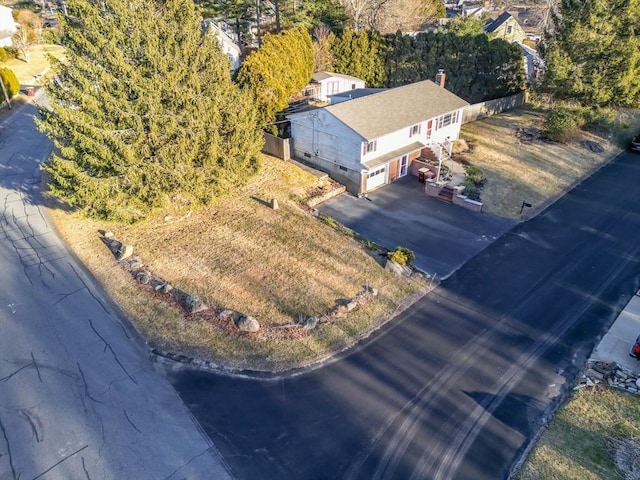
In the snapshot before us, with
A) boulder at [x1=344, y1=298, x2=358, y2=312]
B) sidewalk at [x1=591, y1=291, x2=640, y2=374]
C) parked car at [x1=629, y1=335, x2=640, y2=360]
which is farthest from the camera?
boulder at [x1=344, y1=298, x2=358, y2=312]

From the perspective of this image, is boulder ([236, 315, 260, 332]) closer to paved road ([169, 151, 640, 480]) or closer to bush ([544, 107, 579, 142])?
paved road ([169, 151, 640, 480])

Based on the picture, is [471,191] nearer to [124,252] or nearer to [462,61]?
[124,252]

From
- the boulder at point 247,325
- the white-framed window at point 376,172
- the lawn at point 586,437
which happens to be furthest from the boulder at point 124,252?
the lawn at point 586,437

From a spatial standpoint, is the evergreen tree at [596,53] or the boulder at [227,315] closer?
the boulder at [227,315]

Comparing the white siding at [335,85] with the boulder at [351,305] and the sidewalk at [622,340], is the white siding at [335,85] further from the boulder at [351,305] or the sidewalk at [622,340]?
the sidewalk at [622,340]

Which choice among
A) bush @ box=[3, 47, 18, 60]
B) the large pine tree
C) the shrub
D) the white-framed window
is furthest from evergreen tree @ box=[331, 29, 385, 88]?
bush @ box=[3, 47, 18, 60]

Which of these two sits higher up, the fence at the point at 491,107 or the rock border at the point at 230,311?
the fence at the point at 491,107

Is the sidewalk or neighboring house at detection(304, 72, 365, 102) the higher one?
neighboring house at detection(304, 72, 365, 102)
